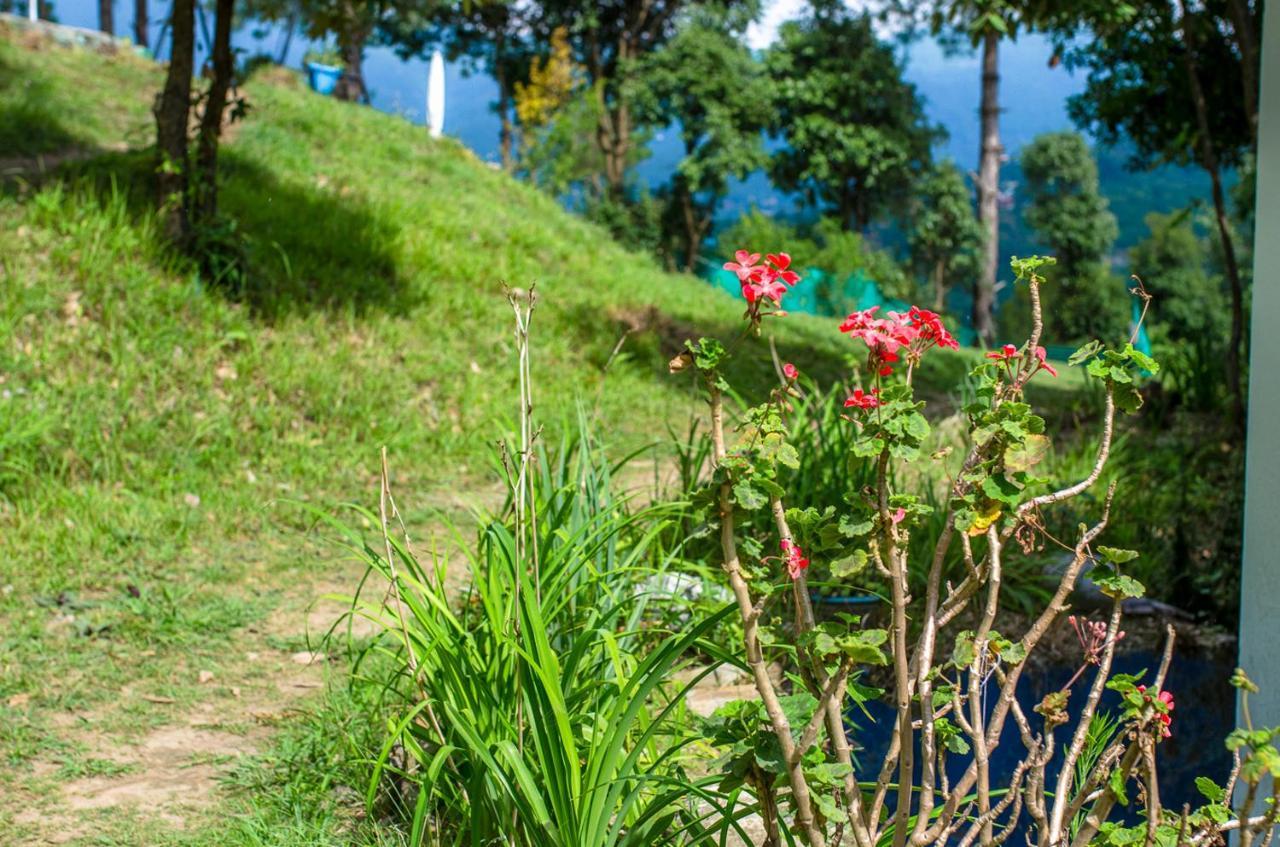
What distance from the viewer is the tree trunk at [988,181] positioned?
738 inches

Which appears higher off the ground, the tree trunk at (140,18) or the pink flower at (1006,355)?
the tree trunk at (140,18)

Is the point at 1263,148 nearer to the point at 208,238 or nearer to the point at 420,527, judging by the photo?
the point at 420,527

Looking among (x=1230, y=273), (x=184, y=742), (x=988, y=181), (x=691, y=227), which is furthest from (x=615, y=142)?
(x=184, y=742)

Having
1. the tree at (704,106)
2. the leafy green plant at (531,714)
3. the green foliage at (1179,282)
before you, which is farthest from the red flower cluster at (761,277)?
the green foliage at (1179,282)

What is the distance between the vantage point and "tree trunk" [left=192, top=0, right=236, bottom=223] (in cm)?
678

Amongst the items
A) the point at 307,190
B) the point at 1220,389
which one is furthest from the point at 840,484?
the point at 307,190

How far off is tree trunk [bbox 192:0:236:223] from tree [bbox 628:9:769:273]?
15.6 metres

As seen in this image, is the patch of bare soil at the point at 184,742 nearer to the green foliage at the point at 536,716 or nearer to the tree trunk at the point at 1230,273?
the green foliage at the point at 536,716

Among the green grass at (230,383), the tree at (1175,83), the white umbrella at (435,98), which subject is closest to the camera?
the green grass at (230,383)

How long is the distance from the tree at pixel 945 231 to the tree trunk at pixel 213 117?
1630cm

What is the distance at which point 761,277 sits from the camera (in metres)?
1.74

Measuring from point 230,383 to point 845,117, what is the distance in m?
18.8

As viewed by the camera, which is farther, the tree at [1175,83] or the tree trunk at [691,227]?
the tree trunk at [691,227]

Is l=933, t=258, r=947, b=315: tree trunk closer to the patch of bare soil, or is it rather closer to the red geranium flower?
the patch of bare soil
